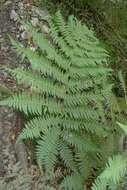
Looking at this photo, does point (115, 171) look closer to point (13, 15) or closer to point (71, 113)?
point (71, 113)

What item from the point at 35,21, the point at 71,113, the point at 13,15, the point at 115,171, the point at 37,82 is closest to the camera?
the point at 115,171

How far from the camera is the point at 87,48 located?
2.86 meters

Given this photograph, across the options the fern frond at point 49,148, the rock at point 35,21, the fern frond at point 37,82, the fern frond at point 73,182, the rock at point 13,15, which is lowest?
the fern frond at point 73,182

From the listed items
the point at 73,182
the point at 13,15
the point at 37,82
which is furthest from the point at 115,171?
the point at 13,15

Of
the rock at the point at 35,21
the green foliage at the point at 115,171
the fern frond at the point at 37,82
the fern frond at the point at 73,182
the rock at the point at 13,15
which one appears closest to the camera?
the green foliage at the point at 115,171

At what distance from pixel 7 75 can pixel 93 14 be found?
4.98 feet

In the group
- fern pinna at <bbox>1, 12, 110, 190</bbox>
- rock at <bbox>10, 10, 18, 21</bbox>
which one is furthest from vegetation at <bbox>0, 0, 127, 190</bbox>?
rock at <bbox>10, 10, 18, 21</bbox>

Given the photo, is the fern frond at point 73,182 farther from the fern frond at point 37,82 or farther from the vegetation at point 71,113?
the fern frond at point 37,82

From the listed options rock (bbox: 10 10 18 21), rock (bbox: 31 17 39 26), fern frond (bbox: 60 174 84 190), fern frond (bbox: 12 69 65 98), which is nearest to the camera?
fern frond (bbox: 12 69 65 98)

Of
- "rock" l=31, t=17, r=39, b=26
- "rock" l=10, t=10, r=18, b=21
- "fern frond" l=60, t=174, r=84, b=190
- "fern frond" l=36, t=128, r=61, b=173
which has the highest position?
"rock" l=10, t=10, r=18, b=21

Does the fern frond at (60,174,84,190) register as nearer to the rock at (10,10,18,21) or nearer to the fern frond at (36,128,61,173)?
the fern frond at (36,128,61,173)

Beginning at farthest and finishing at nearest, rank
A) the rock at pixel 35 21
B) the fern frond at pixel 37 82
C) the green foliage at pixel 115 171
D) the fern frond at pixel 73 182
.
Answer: the rock at pixel 35 21 < the fern frond at pixel 73 182 < the fern frond at pixel 37 82 < the green foliage at pixel 115 171

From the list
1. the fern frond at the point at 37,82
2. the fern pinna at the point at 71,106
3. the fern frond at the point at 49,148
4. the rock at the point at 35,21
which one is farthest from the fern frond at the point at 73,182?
the rock at the point at 35,21

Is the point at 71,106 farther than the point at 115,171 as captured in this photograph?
Yes
